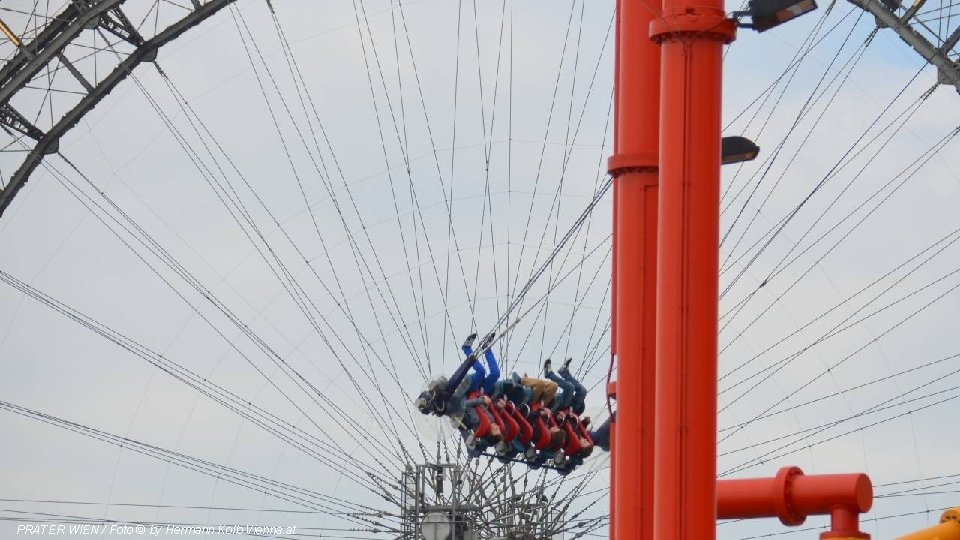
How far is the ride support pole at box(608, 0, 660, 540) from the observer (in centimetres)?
1225

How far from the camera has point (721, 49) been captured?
1166cm

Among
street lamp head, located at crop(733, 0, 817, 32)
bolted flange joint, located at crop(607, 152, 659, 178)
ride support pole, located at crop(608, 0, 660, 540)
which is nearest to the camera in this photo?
street lamp head, located at crop(733, 0, 817, 32)

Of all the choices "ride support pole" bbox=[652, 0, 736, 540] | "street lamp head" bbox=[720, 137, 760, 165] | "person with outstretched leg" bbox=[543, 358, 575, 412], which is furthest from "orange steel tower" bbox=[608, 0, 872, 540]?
"person with outstretched leg" bbox=[543, 358, 575, 412]

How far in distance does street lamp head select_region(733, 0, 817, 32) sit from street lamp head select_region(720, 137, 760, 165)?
815mm

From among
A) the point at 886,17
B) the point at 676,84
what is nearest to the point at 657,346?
the point at 676,84

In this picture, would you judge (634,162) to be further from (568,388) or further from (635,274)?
(568,388)

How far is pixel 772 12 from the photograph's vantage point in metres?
11.9

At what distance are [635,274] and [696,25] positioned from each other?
1.76m

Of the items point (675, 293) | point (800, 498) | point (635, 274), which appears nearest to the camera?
point (675, 293)

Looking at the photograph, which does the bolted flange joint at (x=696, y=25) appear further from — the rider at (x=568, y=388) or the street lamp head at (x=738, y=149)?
the rider at (x=568, y=388)

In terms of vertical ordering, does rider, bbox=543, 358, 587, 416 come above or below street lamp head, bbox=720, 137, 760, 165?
above

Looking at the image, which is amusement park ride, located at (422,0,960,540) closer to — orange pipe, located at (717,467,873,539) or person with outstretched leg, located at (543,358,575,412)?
orange pipe, located at (717,467,873,539)

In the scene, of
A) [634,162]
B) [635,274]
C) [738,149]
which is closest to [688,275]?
[635,274]

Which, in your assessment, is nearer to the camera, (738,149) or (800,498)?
(738,149)
